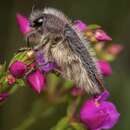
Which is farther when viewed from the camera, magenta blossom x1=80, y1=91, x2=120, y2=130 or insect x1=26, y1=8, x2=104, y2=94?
magenta blossom x1=80, y1=91, x2=120, y2=130

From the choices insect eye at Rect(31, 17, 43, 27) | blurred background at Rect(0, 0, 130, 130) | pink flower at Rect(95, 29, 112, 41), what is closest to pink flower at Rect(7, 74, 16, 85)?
insect eye at Rect(31, 17, 43, 27)

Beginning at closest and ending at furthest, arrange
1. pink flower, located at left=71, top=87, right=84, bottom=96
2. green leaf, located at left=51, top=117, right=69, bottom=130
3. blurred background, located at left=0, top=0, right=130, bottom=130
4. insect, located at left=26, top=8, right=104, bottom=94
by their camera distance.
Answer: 1. insect, located at left=26, top=8, right=104, bottom=94
2. green leaf, located at left=51, top=117, right=69, bottom=130
3. pink flower, located at left=71, top=87, right=84, bottom=96
4. blurred background, located at left=0, top=0, right=130, bottom=130

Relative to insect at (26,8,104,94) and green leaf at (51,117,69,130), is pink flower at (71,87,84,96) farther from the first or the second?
insect at (26,8,104,94)

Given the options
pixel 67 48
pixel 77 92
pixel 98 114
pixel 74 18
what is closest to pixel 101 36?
pixel 67 48

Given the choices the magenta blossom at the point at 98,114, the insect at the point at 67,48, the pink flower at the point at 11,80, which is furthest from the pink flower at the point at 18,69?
the magenta blossom at the point at 98,114

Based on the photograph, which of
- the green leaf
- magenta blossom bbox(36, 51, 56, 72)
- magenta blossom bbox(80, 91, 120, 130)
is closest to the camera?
magenta blossom bbox(36, 51, 56, 72)

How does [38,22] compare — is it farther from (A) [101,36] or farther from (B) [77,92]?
(B) [77,92]

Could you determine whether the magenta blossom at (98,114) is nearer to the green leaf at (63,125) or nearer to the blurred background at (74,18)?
the green leaf at (63,125)

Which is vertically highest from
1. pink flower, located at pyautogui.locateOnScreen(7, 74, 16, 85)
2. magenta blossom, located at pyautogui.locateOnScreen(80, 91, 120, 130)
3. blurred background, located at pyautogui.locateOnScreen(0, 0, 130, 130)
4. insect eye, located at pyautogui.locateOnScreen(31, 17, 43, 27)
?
insect eye, located at pyautogui.locateOnScreen(31, 17, 43, 27)

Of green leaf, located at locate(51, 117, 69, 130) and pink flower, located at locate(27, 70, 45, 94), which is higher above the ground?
pink flower, located at locate(27, 70, 45, 94)
